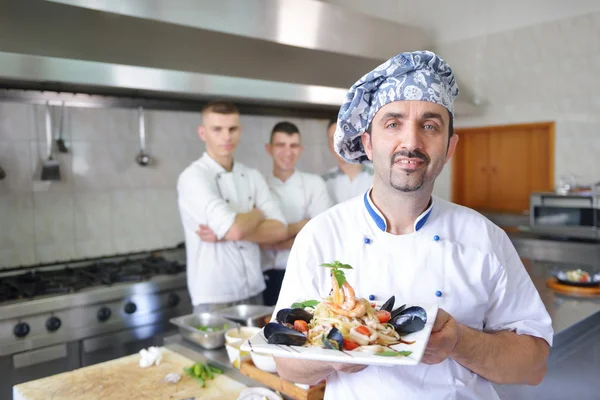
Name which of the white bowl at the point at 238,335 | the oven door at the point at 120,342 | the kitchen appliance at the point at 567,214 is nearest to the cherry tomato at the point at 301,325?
the white bowl at the point at 238,335

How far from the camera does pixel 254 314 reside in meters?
2.36

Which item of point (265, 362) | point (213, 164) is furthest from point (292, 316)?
point (213, 164)

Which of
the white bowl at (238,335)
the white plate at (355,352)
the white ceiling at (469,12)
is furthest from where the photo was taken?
the white ceiling at (469,12)

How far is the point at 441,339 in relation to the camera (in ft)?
3.52

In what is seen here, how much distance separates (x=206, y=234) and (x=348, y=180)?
146cm

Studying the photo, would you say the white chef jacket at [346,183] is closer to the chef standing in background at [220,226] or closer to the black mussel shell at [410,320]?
the chef standing in background at [220,226]

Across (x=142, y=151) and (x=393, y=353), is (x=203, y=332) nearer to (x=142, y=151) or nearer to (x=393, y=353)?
(x=393, y=353)

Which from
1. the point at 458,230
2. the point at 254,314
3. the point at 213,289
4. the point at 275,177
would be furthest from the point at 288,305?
the point at 275,177

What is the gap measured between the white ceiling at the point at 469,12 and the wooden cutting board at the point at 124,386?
5014 millimetres

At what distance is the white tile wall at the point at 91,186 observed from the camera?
3488mm

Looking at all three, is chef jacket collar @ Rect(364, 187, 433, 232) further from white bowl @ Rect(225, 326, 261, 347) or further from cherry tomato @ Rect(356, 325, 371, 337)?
white bowl @ Rect(225, 326, 261, 347)

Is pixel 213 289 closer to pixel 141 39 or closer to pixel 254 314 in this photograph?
pixel 254 314

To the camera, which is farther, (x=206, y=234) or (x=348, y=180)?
(x=348, y=180)

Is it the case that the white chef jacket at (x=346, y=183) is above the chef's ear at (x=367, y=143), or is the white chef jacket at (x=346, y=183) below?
below
